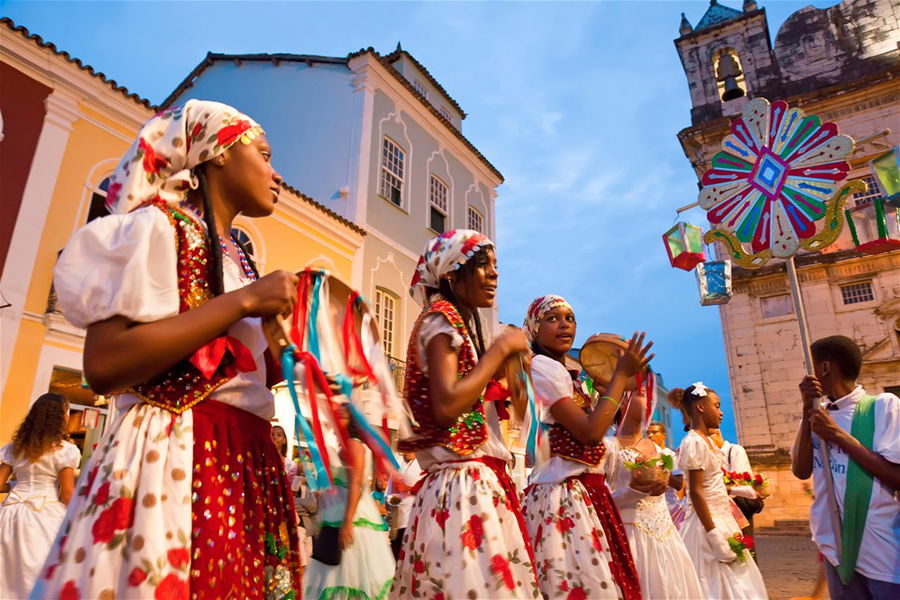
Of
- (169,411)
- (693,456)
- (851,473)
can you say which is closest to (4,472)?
(169,411)

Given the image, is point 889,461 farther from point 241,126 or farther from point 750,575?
point 241,126

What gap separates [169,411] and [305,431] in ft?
0.94

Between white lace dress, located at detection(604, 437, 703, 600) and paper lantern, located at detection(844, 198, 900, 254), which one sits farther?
paper lantern, located at detection(844, 198, 900, 254)

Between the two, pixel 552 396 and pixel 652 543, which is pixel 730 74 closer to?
pixel 652 543

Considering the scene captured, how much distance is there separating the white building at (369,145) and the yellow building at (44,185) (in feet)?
16.9

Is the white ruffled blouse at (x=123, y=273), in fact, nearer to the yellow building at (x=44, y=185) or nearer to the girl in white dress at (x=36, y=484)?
the girl in white dress at (x=36, y=484)

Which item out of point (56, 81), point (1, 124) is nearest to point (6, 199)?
point (1, 124)

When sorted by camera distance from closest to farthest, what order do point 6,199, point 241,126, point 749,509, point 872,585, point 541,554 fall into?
point 241,126
point 541,554
point 872,585
point 749,509
point 6,199

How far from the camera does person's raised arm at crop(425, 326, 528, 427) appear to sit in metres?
1.89

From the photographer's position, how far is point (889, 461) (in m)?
2.92

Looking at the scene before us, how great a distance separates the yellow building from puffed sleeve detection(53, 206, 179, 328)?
26.3 ft

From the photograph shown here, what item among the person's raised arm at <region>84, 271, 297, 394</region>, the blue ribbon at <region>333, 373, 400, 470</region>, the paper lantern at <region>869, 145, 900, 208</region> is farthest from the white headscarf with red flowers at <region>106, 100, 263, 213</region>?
the paper lantern at <region>869, 145, 900, 208</region>

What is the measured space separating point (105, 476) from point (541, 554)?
6.10ft

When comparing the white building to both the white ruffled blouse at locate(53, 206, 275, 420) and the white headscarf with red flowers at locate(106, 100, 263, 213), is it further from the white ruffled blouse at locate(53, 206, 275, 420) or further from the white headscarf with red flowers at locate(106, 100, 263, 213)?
the white ruffled blouse at locate(53, 206, 275, 420)
